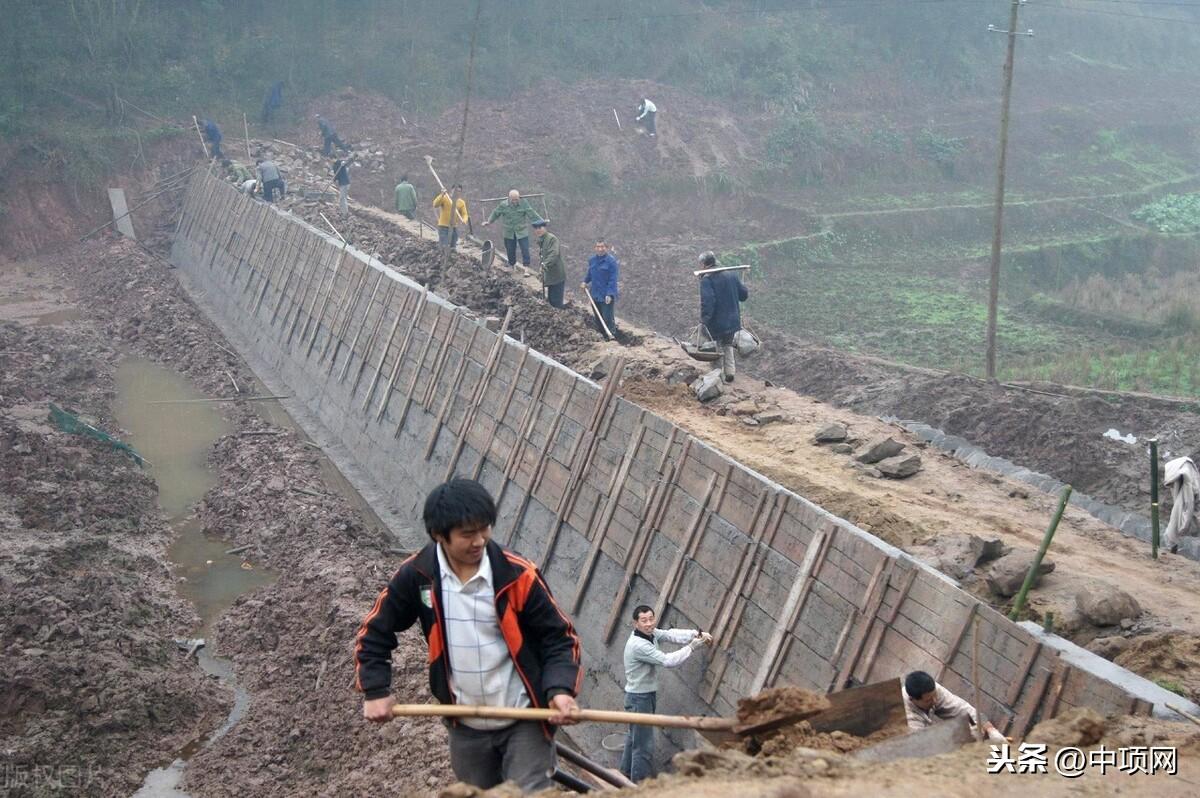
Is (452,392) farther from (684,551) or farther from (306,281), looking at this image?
(306,281)

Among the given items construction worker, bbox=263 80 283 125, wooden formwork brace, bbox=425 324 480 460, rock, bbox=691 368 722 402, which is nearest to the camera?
rock, bbox=691 368 722 402

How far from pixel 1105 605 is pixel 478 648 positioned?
4565mm

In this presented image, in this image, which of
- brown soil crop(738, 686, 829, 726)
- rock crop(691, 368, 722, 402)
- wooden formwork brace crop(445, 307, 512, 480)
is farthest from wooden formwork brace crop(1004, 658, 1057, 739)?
wooden formwork brace crop(445, 307, 512, 480)

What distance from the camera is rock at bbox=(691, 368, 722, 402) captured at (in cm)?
1359

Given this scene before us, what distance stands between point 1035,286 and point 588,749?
79.7ft

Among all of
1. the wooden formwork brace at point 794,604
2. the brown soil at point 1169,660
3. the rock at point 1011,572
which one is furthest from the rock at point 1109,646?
the wooden formwork brace at point 794,604

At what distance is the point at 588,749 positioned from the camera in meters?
10.4

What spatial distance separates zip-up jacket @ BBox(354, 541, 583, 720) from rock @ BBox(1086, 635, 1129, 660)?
13.0 ft

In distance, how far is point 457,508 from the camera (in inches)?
174

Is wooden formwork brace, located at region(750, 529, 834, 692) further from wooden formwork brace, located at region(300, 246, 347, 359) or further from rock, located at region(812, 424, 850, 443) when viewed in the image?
wooden formwork brace, located at region(300, 246, 347, 359)

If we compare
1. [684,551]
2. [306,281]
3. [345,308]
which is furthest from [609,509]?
[306,281]

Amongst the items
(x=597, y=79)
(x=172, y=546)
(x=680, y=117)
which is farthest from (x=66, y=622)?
(x=597, y=79)

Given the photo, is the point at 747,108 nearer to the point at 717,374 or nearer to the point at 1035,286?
the point at 1035,286

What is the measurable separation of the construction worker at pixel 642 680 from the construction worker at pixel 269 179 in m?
22.2
